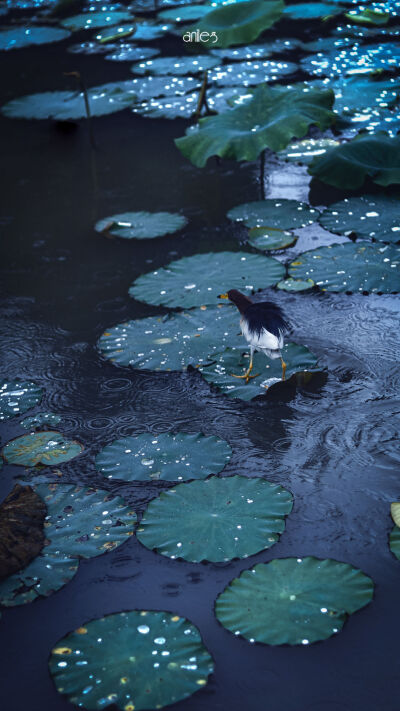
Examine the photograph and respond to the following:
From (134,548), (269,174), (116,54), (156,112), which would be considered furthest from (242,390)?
(116,54)

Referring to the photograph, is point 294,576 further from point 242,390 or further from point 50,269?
point 50,269

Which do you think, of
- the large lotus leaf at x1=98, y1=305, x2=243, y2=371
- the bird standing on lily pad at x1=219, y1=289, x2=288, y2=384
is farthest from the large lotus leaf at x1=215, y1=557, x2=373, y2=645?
the large lotus leaf at x1=98, y1=305, x2=243, y2=371

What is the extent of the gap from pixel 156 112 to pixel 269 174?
1774mm

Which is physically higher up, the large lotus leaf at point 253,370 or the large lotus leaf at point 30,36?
the large lotus leaf at point 30,36

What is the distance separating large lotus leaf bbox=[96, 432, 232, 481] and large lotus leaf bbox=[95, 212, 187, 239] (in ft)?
7.37

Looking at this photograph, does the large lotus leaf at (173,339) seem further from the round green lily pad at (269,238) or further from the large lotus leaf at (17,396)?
the round green lily pad at (269,238)

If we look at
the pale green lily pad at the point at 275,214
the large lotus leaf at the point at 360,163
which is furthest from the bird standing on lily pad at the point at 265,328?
the large lotus leaf at the point at 360,163

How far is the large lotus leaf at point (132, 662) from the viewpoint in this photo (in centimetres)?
226

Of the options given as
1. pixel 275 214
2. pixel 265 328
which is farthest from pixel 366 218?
pixel 265 328

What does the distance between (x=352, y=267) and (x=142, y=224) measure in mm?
1697

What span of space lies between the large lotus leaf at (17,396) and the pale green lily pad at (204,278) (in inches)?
38.2

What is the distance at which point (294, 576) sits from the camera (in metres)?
2.60

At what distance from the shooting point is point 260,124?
17.9 ft

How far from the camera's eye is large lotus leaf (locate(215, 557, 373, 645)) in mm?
2416
